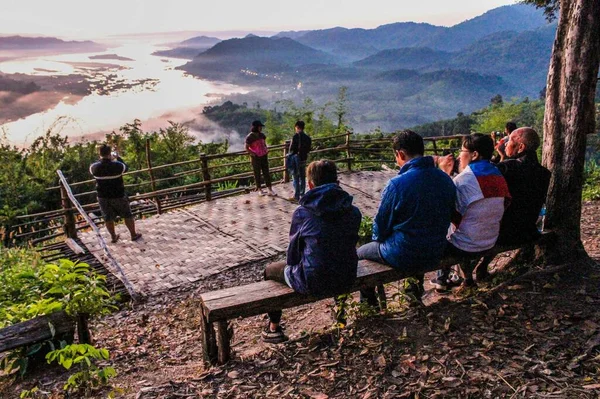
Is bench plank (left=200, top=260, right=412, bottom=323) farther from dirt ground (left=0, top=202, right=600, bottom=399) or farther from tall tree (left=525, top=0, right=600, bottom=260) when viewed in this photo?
tall tree (left=525, top=0, right=600, bottom=260)

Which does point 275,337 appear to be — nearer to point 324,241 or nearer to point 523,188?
point 324,241

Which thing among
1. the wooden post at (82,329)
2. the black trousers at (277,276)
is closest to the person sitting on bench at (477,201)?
the black trousers at (277,276)

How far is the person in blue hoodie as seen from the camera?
9.30 ft

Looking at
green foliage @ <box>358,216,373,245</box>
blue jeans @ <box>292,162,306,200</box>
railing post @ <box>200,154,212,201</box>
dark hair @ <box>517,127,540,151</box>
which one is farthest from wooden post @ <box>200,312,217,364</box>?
railing post @ <box>200,154,212,201</box>

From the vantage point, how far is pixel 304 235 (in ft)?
9.49

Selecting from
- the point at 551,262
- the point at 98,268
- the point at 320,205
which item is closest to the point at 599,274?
the point at 551,262

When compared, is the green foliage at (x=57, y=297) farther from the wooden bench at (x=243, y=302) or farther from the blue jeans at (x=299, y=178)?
the blue jeans at (x=299, y=178)

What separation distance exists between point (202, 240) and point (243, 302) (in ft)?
13.8

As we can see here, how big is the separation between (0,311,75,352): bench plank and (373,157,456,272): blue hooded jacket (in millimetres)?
2419

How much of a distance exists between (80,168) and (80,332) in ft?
57.5

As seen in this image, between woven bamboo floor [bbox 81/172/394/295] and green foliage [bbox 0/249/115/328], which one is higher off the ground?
green foliage [bbox 0/249/115/328]

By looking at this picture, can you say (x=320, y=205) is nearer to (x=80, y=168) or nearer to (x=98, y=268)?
(x=98, y=268)

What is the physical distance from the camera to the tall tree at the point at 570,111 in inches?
132

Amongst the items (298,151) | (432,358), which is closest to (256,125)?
(298,151)
